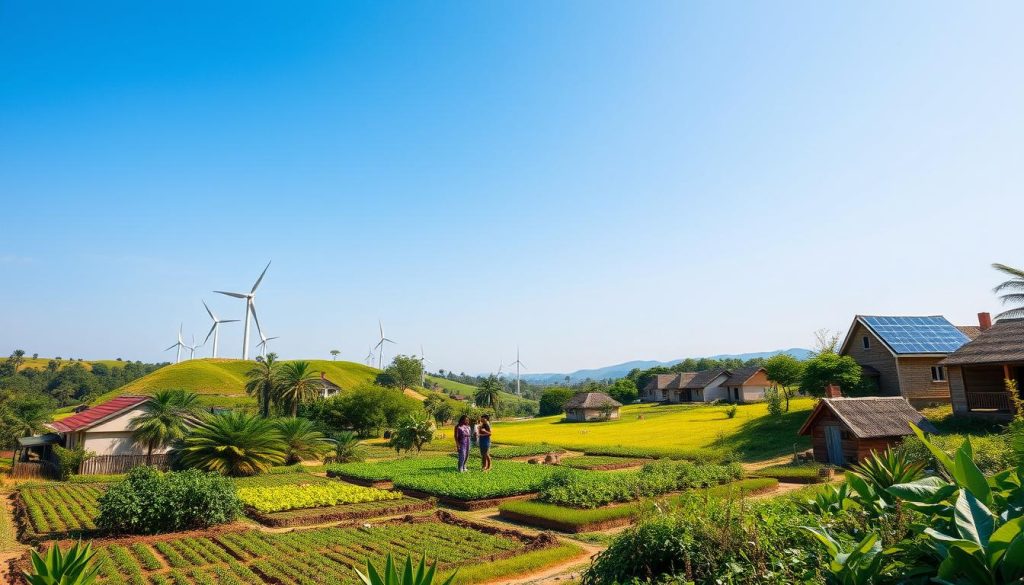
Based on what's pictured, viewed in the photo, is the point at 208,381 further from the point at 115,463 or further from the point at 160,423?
the point at 160,423

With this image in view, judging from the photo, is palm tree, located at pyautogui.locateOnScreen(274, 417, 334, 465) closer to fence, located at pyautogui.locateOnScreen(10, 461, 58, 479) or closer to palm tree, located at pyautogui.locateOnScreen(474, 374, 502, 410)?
fence, located at pyautogui.locateOnScreen(10, 461, 58, 479)

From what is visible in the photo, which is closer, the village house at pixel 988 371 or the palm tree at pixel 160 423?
the village house at pixel 988 371

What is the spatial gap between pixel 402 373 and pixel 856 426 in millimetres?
99380

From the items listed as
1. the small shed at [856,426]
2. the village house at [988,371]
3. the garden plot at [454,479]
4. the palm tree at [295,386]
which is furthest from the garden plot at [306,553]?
the palm tree at [295,386]

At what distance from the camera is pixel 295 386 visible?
48.6 metres

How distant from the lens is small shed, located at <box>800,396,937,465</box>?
23219mm

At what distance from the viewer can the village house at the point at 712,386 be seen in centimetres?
6912

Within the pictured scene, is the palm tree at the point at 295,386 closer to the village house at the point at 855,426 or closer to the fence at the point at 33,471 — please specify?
the fence at the point at 33,471

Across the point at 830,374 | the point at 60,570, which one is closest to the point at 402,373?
the point at 830,374

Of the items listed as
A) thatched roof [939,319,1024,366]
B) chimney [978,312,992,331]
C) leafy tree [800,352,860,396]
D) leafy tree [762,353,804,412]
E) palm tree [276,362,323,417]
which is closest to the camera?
thatched roof [939,319,1024,366]

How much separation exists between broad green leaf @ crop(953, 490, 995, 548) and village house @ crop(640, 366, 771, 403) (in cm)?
6267

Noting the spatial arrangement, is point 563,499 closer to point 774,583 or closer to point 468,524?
point 468,524

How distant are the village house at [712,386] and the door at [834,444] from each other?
37.3 meters

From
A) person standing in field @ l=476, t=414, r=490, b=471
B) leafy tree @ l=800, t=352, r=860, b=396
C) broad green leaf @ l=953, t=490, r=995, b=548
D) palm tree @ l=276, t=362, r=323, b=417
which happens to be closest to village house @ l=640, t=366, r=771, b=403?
leafy tree @ l=800, t=352, r=860, b=396
